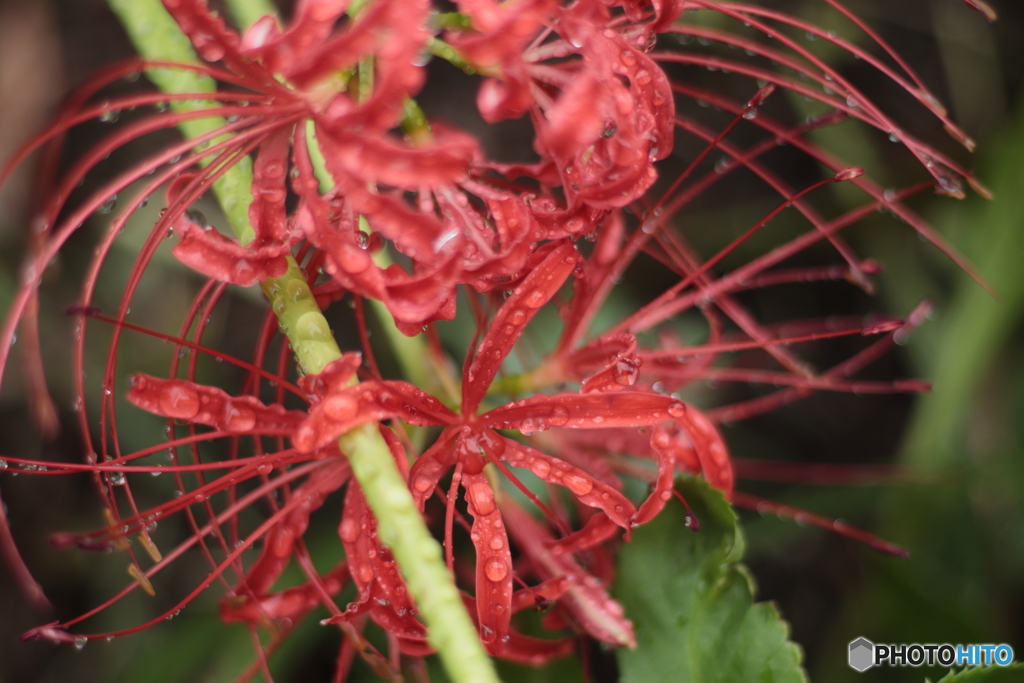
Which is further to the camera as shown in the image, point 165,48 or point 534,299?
point 165,48

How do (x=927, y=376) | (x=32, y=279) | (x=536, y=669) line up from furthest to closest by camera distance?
(x=927, y=376) < (x=536, y=669) < (x=32, y=279)

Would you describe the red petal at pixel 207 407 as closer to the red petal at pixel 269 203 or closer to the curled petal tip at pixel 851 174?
the red petal at pixel 269 203

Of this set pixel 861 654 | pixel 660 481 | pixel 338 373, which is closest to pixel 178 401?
pixel 338 373

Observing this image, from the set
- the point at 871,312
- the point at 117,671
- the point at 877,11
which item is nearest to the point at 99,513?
the point at 117,671

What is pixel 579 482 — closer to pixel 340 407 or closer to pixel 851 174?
pixel 340 407

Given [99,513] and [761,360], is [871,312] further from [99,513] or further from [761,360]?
[99,513]

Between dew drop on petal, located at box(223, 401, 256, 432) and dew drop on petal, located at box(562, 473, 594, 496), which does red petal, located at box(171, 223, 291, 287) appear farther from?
dew drop on petal, located at box(562, 473, 594, 496)
